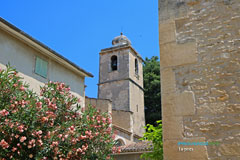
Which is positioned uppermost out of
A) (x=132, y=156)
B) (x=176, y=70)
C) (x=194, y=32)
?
(x=194, y=32)

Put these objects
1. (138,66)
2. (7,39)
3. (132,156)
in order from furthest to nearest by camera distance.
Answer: (138,66) → (132,156) → (7,39)

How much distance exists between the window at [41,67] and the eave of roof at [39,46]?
0.38 m

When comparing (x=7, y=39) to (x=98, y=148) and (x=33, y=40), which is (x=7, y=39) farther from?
(x=98, y=148)

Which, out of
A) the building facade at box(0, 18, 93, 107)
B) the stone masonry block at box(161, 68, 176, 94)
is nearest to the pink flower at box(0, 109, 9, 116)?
the stone masonry block at box(161, 68, 176, 94)

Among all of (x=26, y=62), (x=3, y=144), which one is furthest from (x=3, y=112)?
(x=26, y=62)

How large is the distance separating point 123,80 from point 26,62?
1495 centimetres

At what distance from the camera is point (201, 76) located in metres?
3.24

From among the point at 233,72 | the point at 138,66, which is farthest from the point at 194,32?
the point at 138,66

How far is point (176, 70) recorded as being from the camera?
3.39m

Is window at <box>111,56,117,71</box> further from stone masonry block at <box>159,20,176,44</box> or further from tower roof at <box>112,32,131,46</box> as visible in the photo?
stone masonry block at <box>159,20,176,44</box>

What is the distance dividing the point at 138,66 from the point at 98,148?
21367 millimetres

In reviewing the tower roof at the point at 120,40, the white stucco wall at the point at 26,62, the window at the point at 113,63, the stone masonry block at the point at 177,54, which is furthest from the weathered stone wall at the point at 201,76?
the tower roof at the point at 120,40

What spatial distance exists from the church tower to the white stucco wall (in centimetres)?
1184

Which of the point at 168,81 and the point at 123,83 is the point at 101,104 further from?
the point at 168,81
